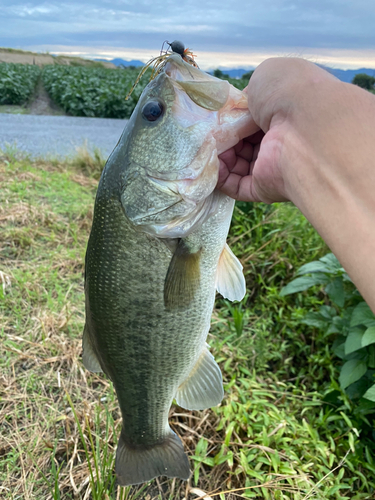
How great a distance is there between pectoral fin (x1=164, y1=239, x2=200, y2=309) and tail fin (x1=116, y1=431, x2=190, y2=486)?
706mm

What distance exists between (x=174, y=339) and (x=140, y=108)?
0.85 meters

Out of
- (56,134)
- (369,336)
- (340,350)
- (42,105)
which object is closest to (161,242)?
(369,336)

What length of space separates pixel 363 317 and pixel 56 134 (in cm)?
817

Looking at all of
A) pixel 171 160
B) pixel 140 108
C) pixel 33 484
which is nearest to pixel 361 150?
pixel 171 160

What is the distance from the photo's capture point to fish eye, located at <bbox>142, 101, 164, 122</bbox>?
1.24 m

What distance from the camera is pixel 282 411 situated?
7.58 feet

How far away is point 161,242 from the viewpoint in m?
1.32

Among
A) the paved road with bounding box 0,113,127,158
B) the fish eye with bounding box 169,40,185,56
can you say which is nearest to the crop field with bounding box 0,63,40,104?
the paved road with bounding box 0,113,127,158

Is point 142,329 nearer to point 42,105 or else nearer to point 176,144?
point 176,144

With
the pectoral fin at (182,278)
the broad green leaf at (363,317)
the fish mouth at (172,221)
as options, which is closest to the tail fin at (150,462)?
the pectoral fin at (182,278)

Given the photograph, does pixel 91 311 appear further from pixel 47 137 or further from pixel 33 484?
pixel 47 137

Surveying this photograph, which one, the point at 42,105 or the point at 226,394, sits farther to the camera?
the point at 42,105

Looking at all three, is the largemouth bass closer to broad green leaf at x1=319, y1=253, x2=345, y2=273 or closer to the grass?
the grass

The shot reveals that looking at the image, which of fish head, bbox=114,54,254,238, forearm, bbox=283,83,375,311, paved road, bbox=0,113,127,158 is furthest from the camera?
paved road, bbox=0,113,127,158
